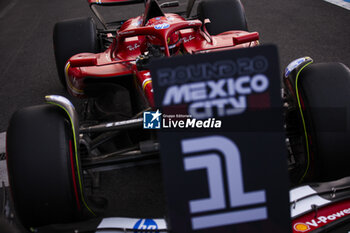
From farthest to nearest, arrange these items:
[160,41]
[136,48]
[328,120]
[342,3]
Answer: [342,3], [136,48], [160,41], [328,120]

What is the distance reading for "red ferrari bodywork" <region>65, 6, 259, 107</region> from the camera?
1956mm

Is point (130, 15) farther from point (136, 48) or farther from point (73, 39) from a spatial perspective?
point (136, 48)

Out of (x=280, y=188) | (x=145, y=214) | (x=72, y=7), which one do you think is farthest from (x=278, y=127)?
(x=72, y=7)

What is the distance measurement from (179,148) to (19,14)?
221 inches

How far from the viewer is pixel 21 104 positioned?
10.3 feet

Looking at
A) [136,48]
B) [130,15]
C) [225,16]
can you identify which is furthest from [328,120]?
[130,15]

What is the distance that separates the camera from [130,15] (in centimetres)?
506

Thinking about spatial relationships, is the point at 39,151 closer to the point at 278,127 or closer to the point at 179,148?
the point at 179,148

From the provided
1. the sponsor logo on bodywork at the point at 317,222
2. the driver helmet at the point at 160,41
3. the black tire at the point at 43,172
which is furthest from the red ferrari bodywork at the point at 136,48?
the sponsor logo on bodywork at the point at 317,222

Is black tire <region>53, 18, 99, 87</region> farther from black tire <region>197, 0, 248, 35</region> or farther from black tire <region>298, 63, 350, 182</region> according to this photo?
black tire <region>298, 63, 350, 182</region>

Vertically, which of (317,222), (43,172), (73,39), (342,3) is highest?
(73,39)

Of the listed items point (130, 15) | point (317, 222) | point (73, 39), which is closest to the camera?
point (317, 222)

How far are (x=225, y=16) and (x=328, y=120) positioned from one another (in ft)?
5.00

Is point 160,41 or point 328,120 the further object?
point 160,41
